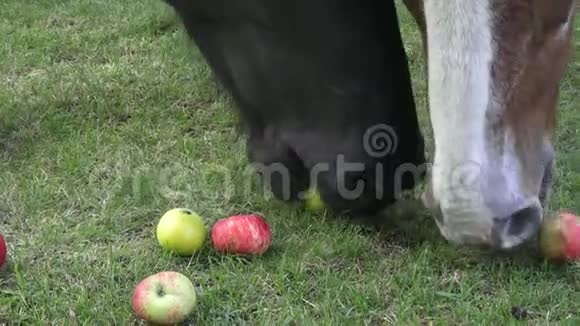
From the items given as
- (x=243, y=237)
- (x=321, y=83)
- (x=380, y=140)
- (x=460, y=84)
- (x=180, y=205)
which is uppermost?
(x=460, y=84)

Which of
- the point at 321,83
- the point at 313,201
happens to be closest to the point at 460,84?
the point at 321,83

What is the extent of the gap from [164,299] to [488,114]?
1.90 feet

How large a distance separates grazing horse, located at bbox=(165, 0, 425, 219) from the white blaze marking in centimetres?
29

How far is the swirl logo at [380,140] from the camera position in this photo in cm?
167

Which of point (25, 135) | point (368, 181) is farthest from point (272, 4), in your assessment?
point (25, 135)

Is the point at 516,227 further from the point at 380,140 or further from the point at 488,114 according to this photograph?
the point at 380,140

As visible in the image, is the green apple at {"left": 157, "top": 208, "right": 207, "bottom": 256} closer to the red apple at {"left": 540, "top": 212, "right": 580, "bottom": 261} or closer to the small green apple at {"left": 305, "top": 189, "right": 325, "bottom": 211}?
the small green apple at {"left": 305, "top": 189, "right": 325, "bottom": 211}

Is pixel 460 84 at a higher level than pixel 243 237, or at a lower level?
higher

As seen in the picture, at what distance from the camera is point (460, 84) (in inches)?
52.5

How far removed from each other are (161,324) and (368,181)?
0.43m

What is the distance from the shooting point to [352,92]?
65.3 inches

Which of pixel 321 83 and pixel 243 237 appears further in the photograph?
pixel 243 237

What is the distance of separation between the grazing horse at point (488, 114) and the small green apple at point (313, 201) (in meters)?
0.47

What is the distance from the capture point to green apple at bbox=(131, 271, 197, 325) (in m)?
1.56
